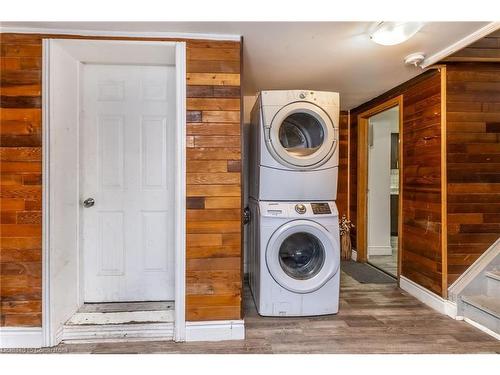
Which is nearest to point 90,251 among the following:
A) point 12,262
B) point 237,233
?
point 12,262

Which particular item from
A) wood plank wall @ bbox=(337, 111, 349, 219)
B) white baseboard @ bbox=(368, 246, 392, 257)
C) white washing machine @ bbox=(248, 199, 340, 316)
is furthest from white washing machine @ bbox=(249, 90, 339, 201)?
white baseboard @ bbox=(368, 246, 392, 257)

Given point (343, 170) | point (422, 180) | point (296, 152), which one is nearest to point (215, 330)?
point (296, 152)

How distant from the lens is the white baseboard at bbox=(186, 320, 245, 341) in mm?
2064

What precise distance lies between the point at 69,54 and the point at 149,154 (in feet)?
2.88

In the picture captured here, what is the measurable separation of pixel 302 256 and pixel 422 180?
1305 millimetres

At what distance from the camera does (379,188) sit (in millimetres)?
4336

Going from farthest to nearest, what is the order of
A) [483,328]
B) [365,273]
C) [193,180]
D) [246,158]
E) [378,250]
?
[378,250], [365,273], [246,158], [483,328], [193,180]

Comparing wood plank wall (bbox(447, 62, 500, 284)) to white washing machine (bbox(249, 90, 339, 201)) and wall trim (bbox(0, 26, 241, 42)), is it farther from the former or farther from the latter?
wall trim (bbox(0, 26, 241, 42))

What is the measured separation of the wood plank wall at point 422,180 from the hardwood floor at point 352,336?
39 centimetres

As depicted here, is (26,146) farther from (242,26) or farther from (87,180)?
(242,26)

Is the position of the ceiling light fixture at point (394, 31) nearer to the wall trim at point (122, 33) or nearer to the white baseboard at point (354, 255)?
the wall trim at point (122, 33)

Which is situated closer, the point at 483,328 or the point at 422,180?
the point at 483,328

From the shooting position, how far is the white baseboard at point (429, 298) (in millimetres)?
2457

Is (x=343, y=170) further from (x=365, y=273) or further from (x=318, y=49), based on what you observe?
(x=318, y=49)
